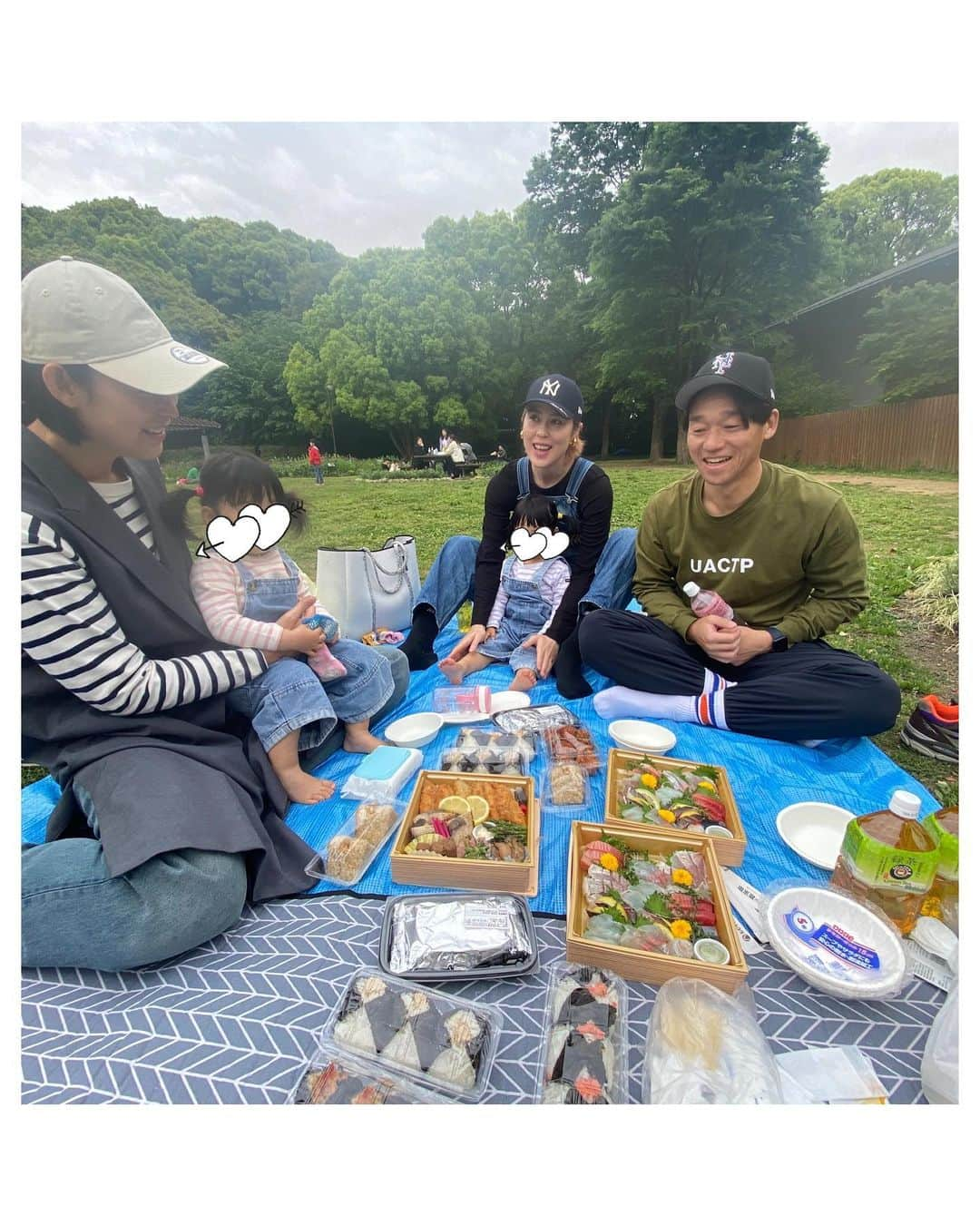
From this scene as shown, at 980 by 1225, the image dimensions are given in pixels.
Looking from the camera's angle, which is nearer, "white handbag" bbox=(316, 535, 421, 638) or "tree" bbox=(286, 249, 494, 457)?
"tree" bbox=(286, 249, 494, 457)

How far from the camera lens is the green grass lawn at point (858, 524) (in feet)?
6.31

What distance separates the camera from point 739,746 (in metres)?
2.07

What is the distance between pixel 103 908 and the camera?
3.90 ft

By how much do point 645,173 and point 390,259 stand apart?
0.92 m

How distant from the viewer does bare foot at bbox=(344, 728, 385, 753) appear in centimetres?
203

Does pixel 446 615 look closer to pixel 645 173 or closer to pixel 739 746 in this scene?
Result: pixel 739 746

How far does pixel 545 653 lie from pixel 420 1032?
167cm

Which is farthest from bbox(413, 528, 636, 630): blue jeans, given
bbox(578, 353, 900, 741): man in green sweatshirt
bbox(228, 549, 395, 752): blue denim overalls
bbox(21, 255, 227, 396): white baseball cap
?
bbox(21, 255, 227, 396): white baseball cap

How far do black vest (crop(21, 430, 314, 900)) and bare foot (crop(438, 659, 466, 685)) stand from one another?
1.13 meters

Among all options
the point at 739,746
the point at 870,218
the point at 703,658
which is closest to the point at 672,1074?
the point at 739,746


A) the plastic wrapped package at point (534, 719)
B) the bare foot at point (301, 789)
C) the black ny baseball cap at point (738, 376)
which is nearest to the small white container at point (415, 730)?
the plastic wrapped package at point (534, 719)

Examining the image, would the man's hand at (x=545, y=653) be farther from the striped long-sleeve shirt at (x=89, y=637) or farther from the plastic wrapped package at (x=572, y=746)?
the striped long-sleeve shirt at (x=89, y=637)

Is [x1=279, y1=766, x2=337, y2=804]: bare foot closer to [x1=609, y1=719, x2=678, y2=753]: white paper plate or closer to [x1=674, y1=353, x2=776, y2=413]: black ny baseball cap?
[x1=609, y1=719, x2=678, y2=753]: white paper plate

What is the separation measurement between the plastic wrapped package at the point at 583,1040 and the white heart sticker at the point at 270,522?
1315 millimetres
